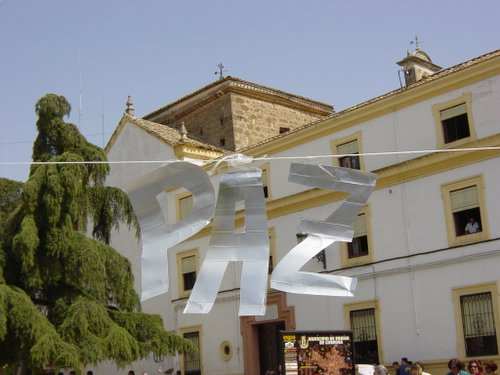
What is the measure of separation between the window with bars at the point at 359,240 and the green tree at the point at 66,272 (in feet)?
17.4

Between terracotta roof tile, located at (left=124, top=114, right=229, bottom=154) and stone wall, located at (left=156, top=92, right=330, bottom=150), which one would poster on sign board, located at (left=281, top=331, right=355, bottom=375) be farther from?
stone wall, located at (left=156, top=92, right=330, bottom=150)

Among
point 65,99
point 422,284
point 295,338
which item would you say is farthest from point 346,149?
point 295,338

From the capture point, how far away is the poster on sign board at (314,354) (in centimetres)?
1273

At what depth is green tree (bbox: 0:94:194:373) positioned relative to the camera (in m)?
17.9

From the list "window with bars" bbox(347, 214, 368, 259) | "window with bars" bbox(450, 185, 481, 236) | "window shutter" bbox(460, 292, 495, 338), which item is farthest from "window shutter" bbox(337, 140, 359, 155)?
"window shutter" bbox(460, 292, 495, 338)

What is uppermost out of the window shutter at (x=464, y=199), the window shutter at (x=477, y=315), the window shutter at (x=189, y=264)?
the window shutter at (x=464, y=199)

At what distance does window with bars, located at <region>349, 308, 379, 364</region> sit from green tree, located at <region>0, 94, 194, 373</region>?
15.0ft

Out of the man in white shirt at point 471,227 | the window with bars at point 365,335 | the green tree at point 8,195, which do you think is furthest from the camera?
the green tree at point 8,195

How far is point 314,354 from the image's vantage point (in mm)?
13031

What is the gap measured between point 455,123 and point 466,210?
2256 mm

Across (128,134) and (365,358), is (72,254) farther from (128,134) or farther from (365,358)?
(128,134)

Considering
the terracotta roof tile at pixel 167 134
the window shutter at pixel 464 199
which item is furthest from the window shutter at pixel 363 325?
the terracotta roof tile at pixel 167 134

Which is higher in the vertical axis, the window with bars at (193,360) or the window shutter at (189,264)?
the window shutter at (189,264)

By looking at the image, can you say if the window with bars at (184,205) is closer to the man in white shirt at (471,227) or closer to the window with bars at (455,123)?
the window with bars at (455,123)
